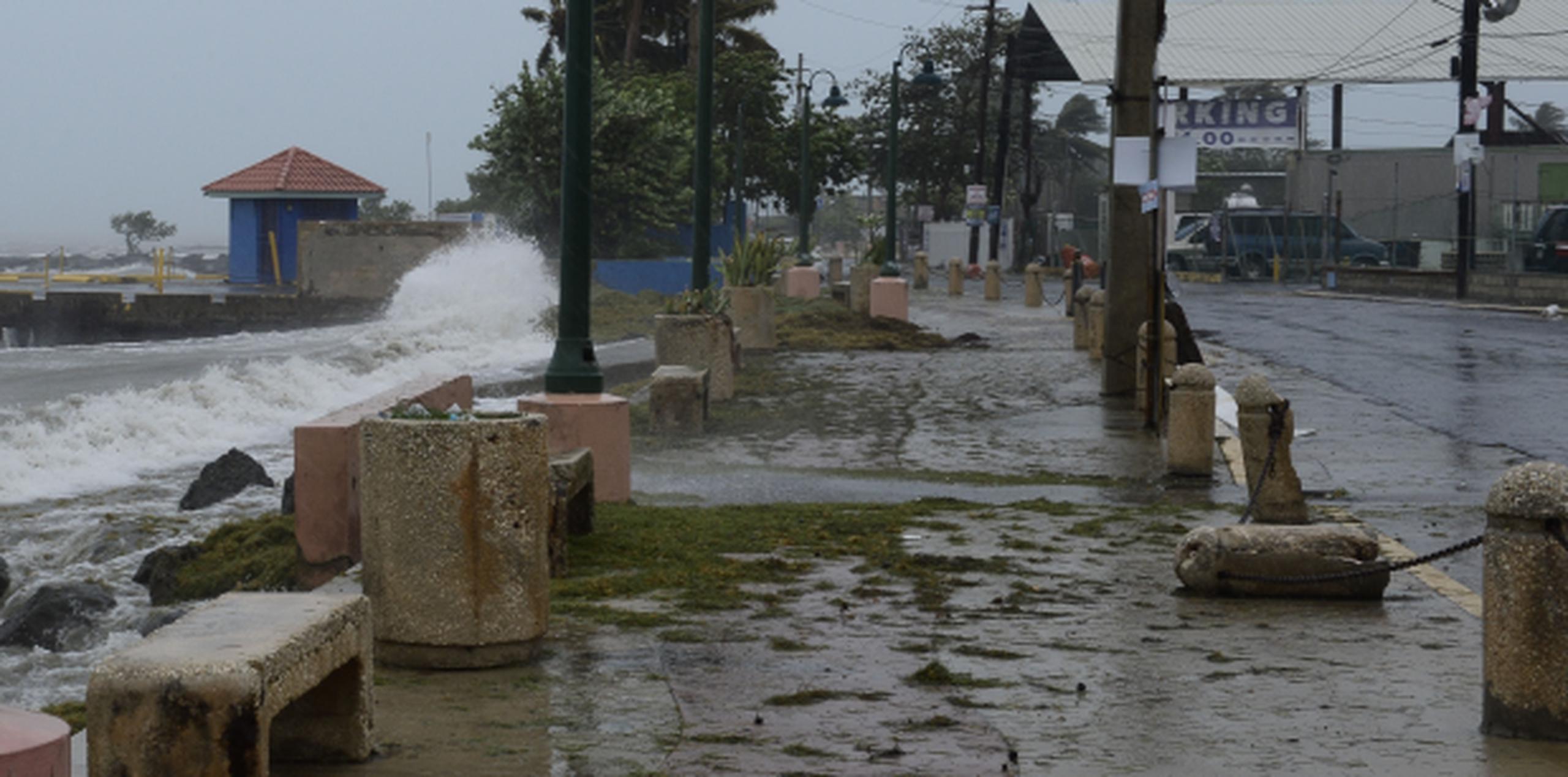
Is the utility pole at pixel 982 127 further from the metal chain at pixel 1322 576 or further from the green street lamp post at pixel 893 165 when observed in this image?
the metal chain at pixel 1322 576

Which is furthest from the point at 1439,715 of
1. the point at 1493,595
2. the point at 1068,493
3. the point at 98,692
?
the point at 1068,493

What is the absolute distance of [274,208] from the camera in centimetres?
6581

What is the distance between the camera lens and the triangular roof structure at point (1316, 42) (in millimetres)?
67875

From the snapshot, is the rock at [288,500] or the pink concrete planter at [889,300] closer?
the rock at [288,500]

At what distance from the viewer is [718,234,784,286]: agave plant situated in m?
27.3

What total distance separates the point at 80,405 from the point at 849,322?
41.8 ft

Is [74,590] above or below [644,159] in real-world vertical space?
below

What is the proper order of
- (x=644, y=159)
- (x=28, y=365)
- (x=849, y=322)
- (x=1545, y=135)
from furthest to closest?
(x=1545, y=135), (x=644, y=159), (x=28, y=365), (x=849, y=322)

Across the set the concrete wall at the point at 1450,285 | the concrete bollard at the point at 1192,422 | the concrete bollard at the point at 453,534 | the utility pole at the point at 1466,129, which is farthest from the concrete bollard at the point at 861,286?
the concrete bollard at the point at 453,534

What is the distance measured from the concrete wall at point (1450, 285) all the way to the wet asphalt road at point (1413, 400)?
14.4 feet

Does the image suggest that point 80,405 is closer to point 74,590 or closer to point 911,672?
point 74,590

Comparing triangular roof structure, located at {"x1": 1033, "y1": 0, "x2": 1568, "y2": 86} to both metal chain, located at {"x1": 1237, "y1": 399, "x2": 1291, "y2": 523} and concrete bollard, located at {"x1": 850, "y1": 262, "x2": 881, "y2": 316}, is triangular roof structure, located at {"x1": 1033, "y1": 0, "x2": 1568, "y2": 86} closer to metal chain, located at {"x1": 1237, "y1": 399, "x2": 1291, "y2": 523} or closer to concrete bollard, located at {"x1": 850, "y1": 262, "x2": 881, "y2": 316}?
concrete bollard, located at {"x1": 850, "y1": 262, "x2": 881, "y2": 316}

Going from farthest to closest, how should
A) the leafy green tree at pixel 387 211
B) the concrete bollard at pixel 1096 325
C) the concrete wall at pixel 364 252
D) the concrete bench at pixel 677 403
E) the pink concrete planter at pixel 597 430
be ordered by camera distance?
the leafy green tree at pixel 387 211
the concrete wall at pixel 364 252
the concrete bollard at pixel 1096 325
the concrete bench at pixel 677 403
the pink concrete planter at pixel 597 430

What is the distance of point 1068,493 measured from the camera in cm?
1252
